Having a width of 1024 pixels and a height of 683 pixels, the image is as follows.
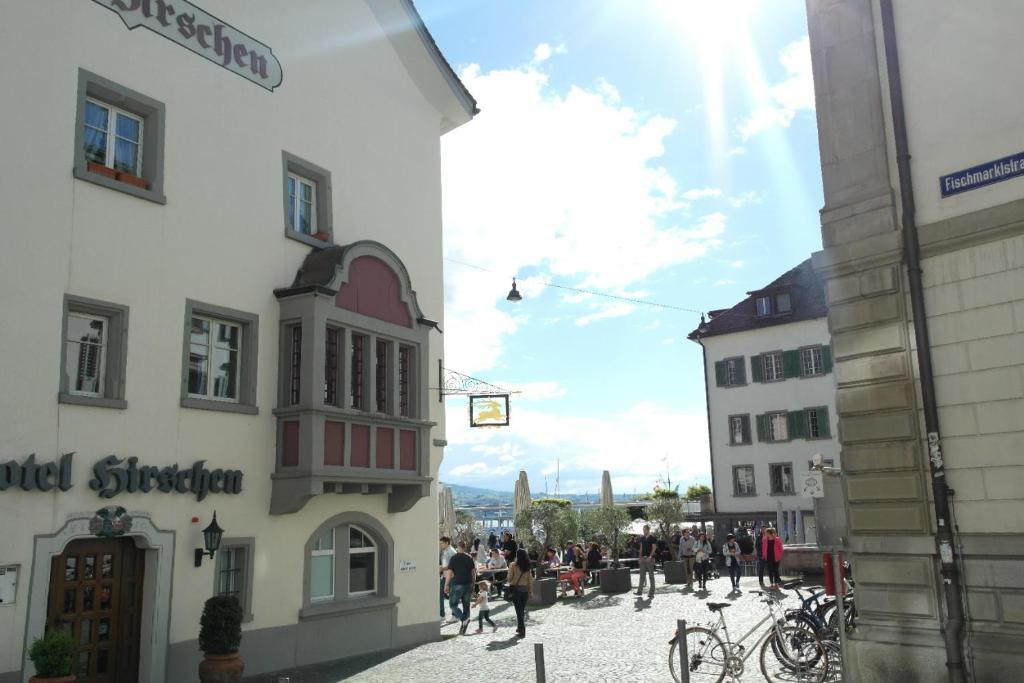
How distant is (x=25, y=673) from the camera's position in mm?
11070

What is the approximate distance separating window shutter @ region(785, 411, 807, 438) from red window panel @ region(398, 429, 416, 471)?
2918 centimetres

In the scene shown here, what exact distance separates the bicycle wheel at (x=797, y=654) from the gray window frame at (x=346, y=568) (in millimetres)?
7708

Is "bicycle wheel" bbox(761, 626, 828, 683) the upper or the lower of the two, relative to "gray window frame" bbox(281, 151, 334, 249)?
lower

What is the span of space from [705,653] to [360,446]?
7.15 meters

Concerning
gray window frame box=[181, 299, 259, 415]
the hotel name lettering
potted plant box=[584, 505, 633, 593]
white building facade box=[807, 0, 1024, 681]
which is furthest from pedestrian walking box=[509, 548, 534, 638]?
potted plant box=[584, 505, 633, 593]

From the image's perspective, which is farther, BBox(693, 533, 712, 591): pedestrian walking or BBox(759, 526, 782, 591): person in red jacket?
BBox(693, 533, 712, 591): pedestrian walking

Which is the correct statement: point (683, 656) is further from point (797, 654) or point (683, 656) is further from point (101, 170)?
point (101, 170)

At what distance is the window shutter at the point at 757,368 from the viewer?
44.0m

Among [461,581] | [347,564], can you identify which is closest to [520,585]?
[461,581]

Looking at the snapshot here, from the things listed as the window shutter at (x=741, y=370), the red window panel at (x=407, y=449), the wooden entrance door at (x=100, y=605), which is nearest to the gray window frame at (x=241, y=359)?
the wooden entrance door at (x=100, y=605)

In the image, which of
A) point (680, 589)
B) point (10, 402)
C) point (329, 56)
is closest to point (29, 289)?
point (10, 402)

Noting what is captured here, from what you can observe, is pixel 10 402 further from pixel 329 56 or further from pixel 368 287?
pixel 329 56

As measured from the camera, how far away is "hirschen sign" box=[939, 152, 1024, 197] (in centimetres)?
1072

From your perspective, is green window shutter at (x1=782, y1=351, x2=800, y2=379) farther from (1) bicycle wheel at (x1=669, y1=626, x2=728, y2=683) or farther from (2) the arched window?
(1) bicycle wheel at (x1=669, y1=626, x2=728, y2=683)
